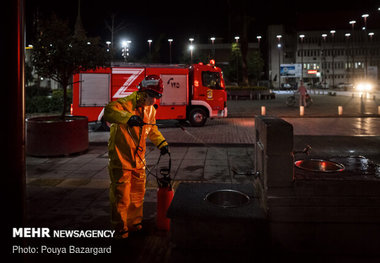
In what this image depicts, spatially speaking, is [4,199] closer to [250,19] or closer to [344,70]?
[250,19]

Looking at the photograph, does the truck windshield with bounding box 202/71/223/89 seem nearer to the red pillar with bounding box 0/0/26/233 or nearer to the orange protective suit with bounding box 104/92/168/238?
the orange protective suit with bounding box 104/92/168/238

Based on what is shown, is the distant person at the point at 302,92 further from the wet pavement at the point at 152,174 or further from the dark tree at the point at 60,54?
the dark tree at the point at 60,54

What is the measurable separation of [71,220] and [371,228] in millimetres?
3547

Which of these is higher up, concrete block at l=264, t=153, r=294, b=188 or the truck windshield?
the truck windshield

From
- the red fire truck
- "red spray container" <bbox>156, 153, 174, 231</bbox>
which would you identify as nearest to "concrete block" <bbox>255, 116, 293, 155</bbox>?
"red spray container" <bbox>156, 153, 174, 231</bbox>

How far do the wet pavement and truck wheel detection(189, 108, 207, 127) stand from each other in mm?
2356

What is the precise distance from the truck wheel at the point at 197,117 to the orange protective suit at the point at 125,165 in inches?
423

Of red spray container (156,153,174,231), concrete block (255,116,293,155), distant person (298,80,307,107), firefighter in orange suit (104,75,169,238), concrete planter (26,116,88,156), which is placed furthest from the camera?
distant person (298,80,307,107)

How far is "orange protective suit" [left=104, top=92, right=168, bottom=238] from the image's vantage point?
11.5 ft

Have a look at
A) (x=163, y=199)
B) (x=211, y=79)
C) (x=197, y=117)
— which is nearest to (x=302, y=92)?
(x=211, y=79)

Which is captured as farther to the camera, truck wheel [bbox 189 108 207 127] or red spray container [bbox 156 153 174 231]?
truck wheel [bbox 189 108 207 127]

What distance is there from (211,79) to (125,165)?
466 inches

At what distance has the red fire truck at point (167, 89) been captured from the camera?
43.7 feet

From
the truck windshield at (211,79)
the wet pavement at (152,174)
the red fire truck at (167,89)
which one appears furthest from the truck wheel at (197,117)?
the wet pavement at (152,174)
